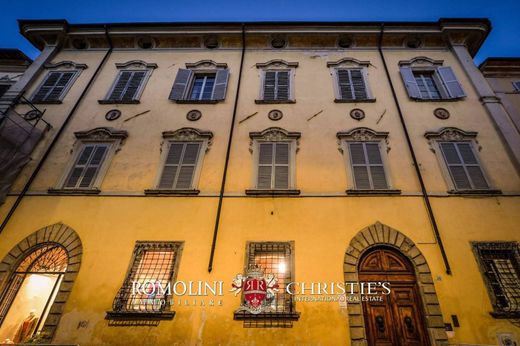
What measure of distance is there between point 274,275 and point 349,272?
1.79 m

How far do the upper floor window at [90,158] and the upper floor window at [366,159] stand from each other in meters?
7.29

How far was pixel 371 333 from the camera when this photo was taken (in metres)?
6.00

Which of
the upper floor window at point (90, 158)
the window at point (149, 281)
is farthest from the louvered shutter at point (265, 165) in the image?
the upper floor window at point (90, 158)

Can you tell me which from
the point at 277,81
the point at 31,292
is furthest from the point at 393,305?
the point at 31,292

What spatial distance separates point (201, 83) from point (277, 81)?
3.15 metres

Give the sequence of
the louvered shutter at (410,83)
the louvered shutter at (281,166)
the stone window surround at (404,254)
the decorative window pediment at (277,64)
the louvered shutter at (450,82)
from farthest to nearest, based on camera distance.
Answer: the decorative window pediment at (277,64), the louvered shutter at (410,83), the louvered shutter at (450,82), the louvered shutter at (281,166), the stone window surround at (404,254)

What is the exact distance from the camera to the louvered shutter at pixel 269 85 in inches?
404

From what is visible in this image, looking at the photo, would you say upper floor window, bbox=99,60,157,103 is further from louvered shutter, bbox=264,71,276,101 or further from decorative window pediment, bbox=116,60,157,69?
louvered shutter, bbox=264,71,276,101

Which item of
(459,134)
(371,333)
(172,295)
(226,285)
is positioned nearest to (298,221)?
(226,285)

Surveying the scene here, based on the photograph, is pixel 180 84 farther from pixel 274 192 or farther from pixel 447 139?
pixel 447 139

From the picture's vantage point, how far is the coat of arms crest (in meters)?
6.12

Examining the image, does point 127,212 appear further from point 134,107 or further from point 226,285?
point 134,107

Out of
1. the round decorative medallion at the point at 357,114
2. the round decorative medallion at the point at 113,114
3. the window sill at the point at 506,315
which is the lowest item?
the window sill at the point at 506,315

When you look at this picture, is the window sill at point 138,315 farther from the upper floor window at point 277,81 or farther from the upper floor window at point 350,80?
the upper floor window at point 350,80
